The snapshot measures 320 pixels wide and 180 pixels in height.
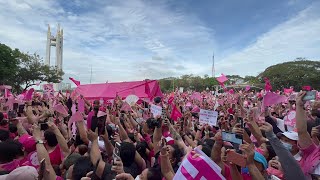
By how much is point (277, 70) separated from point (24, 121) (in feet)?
190

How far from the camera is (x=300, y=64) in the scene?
61625 millimetres

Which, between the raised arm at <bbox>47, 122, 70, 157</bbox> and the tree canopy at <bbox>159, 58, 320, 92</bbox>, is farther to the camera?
the tree canopy at <bbox>159, 58, 320, 92</bbox>

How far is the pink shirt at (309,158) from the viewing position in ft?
10.5

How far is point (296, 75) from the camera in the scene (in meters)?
54.4

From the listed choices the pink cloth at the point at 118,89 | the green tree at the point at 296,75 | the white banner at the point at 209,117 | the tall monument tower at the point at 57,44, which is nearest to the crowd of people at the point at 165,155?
the white banner at the point at 209,117

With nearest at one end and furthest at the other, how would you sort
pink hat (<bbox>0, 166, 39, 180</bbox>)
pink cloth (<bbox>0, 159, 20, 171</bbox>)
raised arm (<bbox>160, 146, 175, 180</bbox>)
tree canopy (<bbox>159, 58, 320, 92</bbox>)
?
pink hat (<bbox>0, 166, 39, 180</bbox>) → raised arm (<bbox>160, 146, 175, 180</bbox>) → pink cloth (<bbox>0, 159, 20, 171</bbox>) → tree canopy (<bbox>159, 58, 320, 92</bbox>)

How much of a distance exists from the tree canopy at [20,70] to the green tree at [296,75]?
3707 centimetres

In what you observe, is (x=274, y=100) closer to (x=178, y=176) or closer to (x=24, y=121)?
(x=178, y=176)

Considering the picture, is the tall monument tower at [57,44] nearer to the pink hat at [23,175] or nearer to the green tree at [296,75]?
the green tree at [296,75]

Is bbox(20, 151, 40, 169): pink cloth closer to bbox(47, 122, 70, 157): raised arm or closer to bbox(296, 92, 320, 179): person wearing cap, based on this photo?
bbox(47, 122, 70, 157): raised arm

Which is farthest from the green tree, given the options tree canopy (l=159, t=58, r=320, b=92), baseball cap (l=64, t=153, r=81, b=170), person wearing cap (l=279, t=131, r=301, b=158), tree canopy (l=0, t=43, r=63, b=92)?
baseball cap (l=64, t=153, r=81, b=170)

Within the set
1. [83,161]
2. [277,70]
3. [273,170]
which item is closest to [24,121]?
[83,161]

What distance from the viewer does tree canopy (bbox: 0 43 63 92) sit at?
38.5 m

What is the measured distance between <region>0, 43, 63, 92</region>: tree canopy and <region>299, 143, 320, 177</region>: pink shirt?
39802mm
